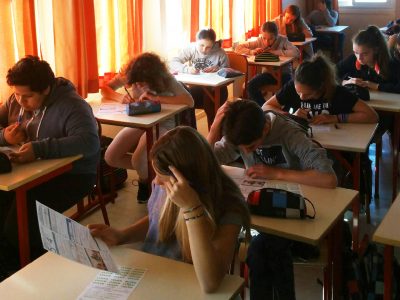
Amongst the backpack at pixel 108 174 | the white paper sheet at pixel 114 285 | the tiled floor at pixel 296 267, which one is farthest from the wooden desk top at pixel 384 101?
the white paper sheet at pixel 114 285

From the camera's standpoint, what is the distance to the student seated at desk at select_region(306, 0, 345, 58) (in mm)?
8531

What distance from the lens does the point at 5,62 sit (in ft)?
11.5

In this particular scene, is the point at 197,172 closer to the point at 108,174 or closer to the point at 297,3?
the point at 108,174

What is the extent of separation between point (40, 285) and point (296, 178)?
3.86ft

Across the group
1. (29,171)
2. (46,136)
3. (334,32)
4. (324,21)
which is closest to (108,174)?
(46,136)

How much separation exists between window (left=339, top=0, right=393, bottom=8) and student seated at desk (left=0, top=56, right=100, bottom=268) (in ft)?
24.1

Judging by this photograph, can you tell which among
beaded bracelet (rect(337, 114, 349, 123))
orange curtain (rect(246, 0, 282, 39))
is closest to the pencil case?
beaded bracelet (rect(337, 114, 349, 123))

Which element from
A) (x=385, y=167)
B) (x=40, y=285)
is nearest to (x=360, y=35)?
(x=385, y=167)

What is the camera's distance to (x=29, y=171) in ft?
8.47

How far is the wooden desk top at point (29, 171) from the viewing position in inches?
96.4

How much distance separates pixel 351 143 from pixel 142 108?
4.43 ft

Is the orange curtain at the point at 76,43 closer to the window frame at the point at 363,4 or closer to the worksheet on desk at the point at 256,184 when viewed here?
the worksheet on desk at the point at 256,184

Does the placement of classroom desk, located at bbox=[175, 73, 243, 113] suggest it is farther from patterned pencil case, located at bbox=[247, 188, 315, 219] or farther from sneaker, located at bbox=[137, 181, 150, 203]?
patterned pencil case, located at bbox=[247, 188, 315, 219]

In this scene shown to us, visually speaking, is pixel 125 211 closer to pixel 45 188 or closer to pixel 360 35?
pixel 45 188
